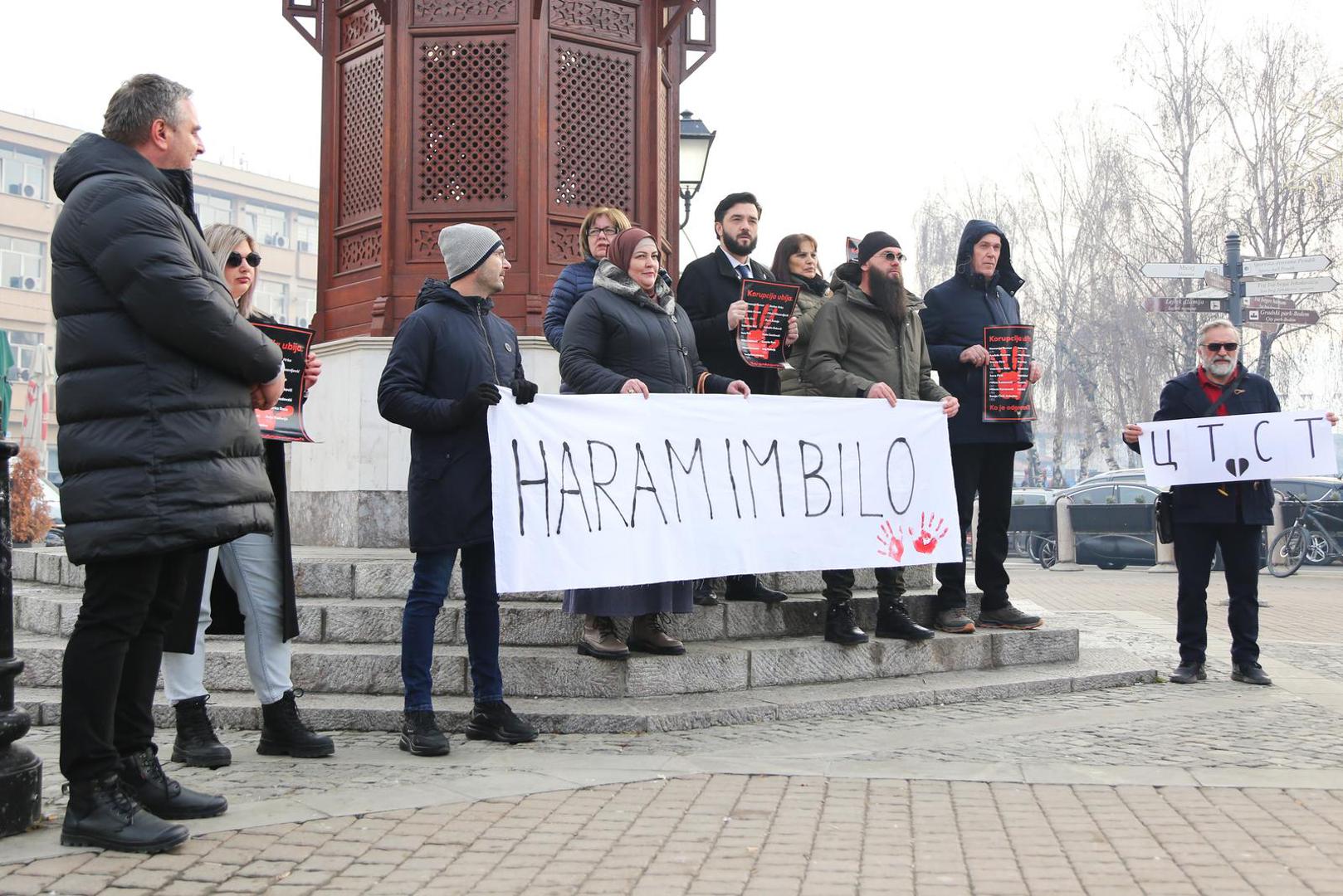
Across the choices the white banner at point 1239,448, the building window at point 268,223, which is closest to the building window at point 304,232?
the building window at point 268,223

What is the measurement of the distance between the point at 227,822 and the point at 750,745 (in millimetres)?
2246

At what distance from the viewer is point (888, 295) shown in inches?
292

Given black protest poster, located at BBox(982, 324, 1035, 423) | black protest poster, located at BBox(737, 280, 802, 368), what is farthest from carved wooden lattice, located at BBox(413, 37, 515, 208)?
black protest poster, located at BBox(982, 324, 1035, 423)

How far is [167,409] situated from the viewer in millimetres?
4090

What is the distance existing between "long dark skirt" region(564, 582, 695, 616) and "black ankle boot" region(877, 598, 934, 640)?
1.46m

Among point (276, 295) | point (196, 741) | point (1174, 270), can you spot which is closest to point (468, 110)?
point (196, 741)

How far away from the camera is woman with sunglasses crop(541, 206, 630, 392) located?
23.9 feet

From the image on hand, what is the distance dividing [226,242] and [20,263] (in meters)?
69.4

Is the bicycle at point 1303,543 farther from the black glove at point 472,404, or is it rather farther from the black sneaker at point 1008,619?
the black glove at point 472,404

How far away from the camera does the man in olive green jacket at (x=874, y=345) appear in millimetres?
7379

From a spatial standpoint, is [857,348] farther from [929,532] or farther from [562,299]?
[562,299]

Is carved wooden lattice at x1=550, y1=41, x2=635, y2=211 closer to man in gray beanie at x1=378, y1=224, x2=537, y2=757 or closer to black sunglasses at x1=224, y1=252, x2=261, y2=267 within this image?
man in gray beanie at x1=378, y1=224, x2=537, y2=757

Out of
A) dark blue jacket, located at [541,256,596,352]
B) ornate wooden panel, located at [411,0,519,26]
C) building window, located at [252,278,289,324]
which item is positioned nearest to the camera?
dark blue jacket, located at [541,256,596,352]

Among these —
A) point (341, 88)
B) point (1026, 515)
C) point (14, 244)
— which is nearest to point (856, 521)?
point (341, 88)
